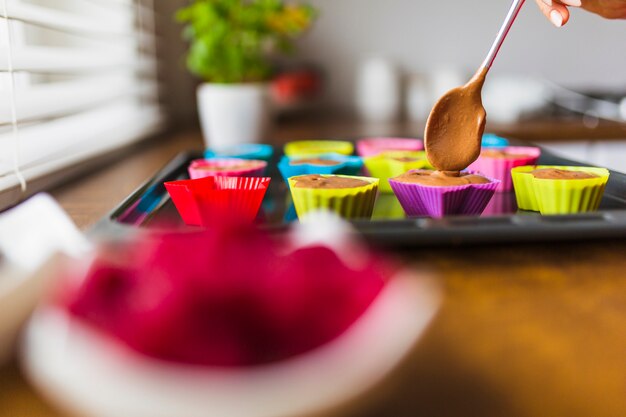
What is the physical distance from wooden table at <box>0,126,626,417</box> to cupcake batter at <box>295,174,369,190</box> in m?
0.21

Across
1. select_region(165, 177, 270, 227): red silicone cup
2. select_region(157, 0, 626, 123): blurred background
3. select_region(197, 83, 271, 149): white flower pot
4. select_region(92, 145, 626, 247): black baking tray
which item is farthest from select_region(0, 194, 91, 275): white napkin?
select_region(157, 0, 626, 123): blurred background

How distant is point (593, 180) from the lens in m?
0.70

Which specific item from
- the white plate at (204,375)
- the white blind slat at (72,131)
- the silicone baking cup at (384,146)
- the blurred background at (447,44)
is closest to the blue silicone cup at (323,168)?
the silicone baking cup at (384,146)

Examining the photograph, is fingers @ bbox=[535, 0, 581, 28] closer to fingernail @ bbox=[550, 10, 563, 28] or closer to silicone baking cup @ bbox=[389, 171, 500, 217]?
fingernail @ bbox=[550, 10, 563, 28]

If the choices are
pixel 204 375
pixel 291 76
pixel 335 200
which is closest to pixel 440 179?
pixel 335 200

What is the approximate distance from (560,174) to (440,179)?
143 mm

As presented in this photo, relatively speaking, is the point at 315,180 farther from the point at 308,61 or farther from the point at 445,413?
the point at 308,61

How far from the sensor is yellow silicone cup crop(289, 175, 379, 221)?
0.69m

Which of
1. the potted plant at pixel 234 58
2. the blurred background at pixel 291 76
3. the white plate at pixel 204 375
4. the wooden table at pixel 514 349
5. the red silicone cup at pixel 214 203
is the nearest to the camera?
the white plate at pixel 204 375

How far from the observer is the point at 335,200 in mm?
692

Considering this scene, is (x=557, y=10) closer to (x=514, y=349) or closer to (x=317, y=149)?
(x=317, y=149)

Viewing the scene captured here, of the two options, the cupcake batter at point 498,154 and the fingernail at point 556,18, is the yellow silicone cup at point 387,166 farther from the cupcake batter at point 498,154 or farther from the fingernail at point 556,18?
the fingernail at point 556,18

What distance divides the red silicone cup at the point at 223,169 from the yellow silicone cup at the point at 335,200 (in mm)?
174

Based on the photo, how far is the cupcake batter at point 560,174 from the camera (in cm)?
72
